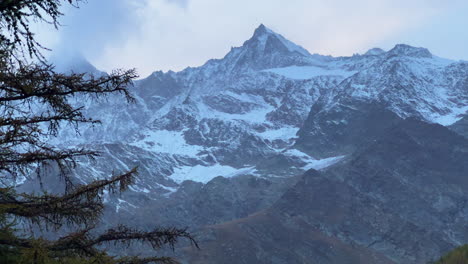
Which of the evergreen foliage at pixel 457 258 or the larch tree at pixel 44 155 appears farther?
the evergreen foliage at pixel 457 258

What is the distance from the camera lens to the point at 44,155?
977cm

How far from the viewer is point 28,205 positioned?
404 inches

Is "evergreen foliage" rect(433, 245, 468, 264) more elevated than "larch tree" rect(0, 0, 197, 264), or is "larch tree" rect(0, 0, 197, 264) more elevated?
"larch tree" rect(0, 0, 197, 264)

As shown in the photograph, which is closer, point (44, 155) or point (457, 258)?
point (44, 155)

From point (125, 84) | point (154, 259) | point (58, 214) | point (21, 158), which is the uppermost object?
point (125, 84)

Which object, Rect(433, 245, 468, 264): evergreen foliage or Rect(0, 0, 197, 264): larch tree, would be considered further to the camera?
Rect(433, 245, 468, 264): evergreen foliage

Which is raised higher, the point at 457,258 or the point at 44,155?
the point at 44,155

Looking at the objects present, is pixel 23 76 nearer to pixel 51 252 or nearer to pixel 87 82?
pixel 87 82

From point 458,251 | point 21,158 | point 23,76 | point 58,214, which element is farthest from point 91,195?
point 458,251

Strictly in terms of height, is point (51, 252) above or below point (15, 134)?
below

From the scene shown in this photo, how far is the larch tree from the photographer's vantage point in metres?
9.22

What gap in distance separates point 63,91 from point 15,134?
1052 millimetres

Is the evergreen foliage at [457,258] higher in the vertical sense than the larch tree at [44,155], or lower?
lower

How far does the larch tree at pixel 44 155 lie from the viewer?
9.22 metres
